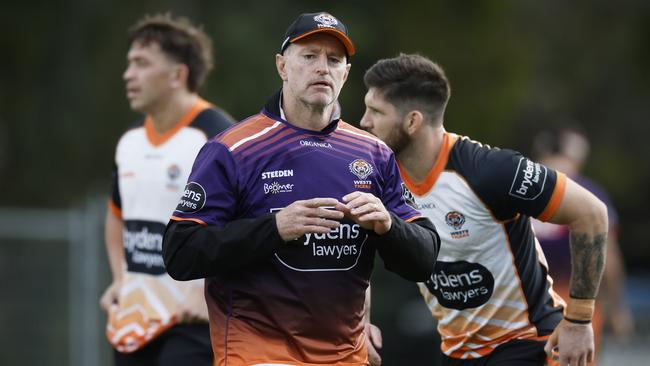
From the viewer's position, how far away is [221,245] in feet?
15.1

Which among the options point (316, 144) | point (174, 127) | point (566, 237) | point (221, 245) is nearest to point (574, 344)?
point (316, 144)

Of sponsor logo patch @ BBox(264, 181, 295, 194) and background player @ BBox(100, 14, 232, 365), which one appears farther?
background player @ BBox(100, 14, 232, 365)

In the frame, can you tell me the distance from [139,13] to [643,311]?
1149 cm

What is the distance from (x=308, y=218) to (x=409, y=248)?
52cm

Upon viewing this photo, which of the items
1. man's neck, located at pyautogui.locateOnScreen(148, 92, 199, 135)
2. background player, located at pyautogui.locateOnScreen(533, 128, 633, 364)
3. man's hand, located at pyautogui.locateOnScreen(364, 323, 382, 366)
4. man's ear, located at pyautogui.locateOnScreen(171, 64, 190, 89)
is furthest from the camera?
background player, located at pyautogui.locateOnScreen(533, 128, 633, 364)

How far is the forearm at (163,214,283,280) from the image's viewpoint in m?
4.59

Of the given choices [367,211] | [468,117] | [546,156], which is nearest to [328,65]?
[367,211]

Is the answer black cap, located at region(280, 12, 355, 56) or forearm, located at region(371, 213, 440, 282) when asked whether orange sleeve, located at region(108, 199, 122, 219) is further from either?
forearm, located at region(371, 213, 440, 282)

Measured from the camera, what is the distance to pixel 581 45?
25.0 meters

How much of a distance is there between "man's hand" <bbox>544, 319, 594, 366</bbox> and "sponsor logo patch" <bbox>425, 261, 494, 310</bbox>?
48 centimetres

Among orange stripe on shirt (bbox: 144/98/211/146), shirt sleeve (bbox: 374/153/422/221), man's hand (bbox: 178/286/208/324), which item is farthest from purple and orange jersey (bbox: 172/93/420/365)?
orange stripe on shirt (bbox: 144/98/211/146)

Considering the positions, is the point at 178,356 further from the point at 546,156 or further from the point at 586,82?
the point at 586,82

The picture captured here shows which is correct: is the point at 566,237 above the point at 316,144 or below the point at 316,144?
below

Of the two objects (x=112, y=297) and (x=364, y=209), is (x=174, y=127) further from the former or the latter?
(x=364, y=209)
